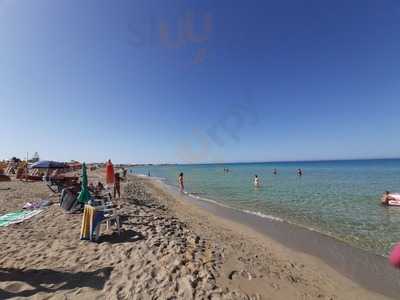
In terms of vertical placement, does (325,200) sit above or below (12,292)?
below

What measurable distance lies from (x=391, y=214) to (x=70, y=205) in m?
15.1

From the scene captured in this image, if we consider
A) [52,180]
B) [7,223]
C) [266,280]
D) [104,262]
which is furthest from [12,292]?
[52,180]

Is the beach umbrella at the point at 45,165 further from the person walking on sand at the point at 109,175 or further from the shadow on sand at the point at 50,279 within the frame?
the shadow on sand at the point at 50,279

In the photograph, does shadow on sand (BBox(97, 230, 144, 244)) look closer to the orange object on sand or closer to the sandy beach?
the sandy beach

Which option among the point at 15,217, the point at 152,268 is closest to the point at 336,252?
the point at 152,268

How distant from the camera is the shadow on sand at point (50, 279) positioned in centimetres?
313

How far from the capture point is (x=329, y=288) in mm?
4086

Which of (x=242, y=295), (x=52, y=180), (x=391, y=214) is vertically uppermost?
(x=52, y=180)

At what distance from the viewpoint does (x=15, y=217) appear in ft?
23.7

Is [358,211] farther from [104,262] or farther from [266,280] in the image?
[104,262]

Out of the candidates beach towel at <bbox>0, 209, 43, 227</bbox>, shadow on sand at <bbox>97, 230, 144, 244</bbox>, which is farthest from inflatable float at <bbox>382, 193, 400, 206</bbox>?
beach towel at <bbox>0, 209, 43, 227</bbox>

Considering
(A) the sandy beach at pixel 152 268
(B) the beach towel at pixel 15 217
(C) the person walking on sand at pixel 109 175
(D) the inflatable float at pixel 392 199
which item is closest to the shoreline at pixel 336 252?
(A) the sandy beach at pixel 152 268

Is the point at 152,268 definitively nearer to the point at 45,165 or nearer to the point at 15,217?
the point at 15,217

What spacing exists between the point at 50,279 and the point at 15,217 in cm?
566
